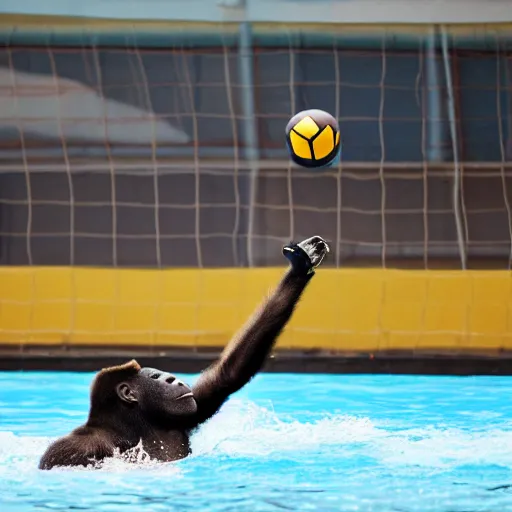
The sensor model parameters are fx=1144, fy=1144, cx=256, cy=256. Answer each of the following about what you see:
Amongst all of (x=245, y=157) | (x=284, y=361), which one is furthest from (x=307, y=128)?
(x=245, y=157)

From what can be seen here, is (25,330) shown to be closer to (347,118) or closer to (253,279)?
(253,279)

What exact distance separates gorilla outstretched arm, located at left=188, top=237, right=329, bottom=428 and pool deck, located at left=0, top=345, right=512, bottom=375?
458cm

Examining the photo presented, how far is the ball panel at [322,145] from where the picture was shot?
7199 mm

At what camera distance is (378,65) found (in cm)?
1190

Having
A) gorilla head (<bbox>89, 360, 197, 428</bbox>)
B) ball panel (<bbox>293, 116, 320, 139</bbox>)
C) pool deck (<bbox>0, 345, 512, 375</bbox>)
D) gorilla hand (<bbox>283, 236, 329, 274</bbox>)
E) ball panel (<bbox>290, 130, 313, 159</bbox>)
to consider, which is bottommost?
pool deck (<bbox>0, 345, 512, 375</bbox>)

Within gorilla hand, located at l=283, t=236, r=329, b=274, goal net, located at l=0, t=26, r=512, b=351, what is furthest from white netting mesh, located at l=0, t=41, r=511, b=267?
gorilla hand, located at l=283, t=236, r=329, b=274

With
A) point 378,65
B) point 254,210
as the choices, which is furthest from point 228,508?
point 378,65

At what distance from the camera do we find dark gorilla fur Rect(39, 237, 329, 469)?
19.0 feet

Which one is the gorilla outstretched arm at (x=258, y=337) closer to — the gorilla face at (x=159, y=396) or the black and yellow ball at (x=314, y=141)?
the gorilla face at (x=159, y=396)

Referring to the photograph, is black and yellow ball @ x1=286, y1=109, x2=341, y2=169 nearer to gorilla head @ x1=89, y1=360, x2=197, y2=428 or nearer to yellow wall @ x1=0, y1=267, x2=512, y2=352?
gorilla head @ x1=89, y1=360, x2=197, y2=428

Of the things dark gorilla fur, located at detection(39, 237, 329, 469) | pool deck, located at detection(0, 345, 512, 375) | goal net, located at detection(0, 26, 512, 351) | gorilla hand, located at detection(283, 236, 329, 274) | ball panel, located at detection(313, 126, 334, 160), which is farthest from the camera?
goal net, located at detection(0, 26, 512, 351)

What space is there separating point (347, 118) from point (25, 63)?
3400 millimetres

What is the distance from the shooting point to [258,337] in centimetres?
588

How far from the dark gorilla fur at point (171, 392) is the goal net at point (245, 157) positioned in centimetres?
552
